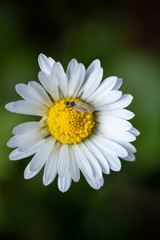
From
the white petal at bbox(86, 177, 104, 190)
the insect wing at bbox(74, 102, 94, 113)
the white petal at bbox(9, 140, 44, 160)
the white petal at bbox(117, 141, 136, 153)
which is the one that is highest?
the insect wing at bbox(74, 102, 94, 113)

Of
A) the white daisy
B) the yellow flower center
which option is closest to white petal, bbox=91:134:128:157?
the white daisy

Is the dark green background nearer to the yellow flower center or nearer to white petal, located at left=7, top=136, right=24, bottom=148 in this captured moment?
the yellow flower center

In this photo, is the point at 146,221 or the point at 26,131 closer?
the point at 26,131

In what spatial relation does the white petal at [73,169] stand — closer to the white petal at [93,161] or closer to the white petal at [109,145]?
the white petal at [93,161]
